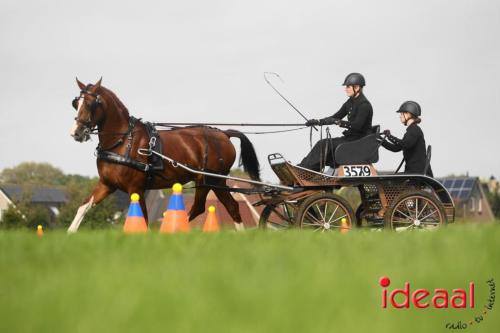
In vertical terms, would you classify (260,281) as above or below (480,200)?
below

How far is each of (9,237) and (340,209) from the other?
4.81 metres

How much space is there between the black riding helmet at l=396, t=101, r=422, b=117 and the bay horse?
3056 millimetres

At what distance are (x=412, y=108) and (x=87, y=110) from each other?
4.55m

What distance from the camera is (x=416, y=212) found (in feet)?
30.9

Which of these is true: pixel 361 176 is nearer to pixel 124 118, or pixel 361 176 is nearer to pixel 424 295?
pixel 124 118

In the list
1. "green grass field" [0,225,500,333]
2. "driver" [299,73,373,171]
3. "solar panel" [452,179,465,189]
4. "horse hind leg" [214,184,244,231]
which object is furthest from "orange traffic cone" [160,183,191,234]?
"solar panel" [452,179,465,189]

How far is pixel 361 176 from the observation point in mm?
9648

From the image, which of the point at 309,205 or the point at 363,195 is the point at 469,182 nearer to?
the point at 363,195

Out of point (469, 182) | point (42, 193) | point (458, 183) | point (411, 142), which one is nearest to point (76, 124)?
point (411, 142)

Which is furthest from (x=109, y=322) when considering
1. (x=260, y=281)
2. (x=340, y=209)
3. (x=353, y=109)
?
(x=353, y=109)

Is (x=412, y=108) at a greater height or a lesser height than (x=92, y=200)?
greater

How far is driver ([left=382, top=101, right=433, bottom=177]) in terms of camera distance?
32.7ft

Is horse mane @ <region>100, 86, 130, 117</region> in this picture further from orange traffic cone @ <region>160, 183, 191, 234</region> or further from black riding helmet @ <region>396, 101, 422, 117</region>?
black riding helmet @ <region>396, 101, 422, 117</region>

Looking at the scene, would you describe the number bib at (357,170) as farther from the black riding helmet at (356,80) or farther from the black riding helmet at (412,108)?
the black riding helmet at (356,80)
